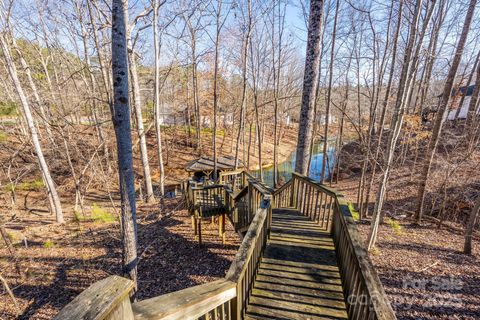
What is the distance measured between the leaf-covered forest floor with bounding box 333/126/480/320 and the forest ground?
2 cm

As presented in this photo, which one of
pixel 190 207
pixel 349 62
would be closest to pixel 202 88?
pixel 349 62

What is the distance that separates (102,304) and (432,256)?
8.43 meters

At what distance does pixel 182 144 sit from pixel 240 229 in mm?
19417

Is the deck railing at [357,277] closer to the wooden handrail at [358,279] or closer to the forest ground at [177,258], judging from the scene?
the wooden handrail at [358,279]

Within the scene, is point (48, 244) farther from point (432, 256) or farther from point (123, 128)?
point (432, 256)

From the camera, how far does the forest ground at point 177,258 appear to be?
4941 millimetres

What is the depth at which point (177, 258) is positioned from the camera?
7.27m

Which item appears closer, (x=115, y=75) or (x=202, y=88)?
(x=115, y=75)

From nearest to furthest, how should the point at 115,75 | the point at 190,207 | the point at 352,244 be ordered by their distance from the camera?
the point at 352,244 → the point at 115,75 → the point at 190,207

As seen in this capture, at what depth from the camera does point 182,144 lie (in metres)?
24.1

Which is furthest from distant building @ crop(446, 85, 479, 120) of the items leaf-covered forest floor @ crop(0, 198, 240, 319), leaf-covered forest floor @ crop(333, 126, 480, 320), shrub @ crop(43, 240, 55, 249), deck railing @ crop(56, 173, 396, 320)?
shrub @ crop(43, 240, 55, 249)

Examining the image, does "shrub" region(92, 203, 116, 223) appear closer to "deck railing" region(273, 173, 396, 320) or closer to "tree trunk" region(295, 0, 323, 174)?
"tree trunk" region(295, 0, 323, 174)

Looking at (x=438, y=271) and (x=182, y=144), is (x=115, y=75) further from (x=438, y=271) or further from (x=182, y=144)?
(x=182, y=144)

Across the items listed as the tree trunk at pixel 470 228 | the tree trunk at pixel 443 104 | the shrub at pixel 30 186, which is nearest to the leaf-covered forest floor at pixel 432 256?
the tree trunk at pixel 470 228
